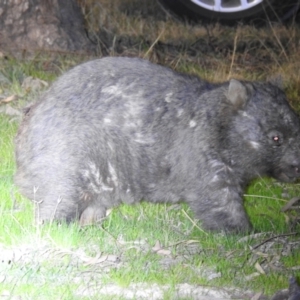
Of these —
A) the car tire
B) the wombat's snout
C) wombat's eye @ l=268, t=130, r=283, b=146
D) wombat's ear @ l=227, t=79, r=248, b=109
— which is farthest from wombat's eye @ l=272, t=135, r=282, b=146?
the car tire

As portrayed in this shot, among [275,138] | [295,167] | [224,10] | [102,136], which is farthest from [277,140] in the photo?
[224,10]

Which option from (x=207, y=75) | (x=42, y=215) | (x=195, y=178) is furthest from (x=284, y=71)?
(x=42, y=215)

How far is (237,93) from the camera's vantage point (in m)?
6.24

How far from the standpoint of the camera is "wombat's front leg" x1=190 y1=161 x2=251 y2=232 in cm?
617

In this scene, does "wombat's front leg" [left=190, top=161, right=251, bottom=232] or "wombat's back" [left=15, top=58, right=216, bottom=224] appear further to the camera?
"wombat's front leg" [left=190, top=161, right=251, bottom=232]

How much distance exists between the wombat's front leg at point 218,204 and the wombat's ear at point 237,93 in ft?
1.46

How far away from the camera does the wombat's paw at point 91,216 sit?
609 centimetres

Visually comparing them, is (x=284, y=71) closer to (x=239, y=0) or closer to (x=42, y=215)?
(x=239, y=0)

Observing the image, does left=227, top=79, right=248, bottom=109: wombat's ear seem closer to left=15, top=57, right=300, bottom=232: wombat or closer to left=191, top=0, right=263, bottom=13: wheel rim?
left=15, top=57, right=300, bottom=232: wombat

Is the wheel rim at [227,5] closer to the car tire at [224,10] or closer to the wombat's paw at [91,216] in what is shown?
the car tire at [224,10]

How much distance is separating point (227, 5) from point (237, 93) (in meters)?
4.68

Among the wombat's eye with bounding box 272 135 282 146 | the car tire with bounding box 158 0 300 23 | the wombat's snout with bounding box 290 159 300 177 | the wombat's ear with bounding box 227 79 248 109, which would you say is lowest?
the car tire with bounding box 158 0 300 23

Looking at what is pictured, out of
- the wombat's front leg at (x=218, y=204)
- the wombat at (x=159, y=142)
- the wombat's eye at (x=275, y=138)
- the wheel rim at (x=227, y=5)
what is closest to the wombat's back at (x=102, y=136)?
the wombat at (x=159, y=142)

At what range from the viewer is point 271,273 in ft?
18.1
